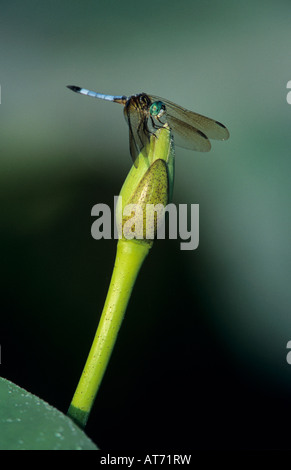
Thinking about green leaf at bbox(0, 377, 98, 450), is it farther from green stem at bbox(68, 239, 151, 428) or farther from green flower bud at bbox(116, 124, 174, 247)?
green flower bud at bbox(116, 124, 174, 247)

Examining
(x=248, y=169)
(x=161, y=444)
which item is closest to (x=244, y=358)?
(x=161, y=444)

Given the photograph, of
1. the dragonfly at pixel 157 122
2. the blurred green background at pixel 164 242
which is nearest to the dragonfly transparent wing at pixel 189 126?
the dragonfly at pixel 157 122

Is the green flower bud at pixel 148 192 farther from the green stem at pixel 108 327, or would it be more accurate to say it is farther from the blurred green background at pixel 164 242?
the blurred green background at pixel 164 242

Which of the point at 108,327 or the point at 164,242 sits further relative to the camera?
the point at 164,242

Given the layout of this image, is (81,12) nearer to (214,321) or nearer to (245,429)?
(214,321)

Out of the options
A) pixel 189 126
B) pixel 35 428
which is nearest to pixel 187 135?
pixel 189 126

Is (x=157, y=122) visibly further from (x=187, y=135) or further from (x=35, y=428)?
(x=35, y=428)

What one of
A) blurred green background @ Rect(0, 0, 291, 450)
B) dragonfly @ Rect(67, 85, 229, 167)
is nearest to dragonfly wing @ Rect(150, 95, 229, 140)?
dragonfly @ Rect(67, 85, 229, 167)

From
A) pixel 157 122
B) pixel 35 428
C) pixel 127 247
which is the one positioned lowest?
pixel 35 428
